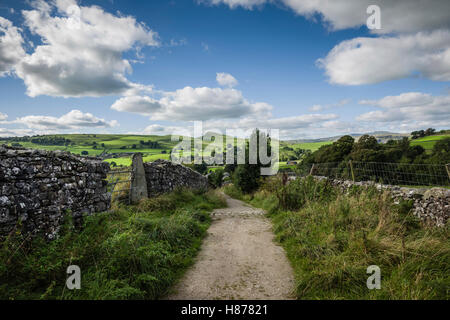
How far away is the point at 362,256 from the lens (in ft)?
13.2

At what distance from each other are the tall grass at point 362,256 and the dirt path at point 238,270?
310 millimetres

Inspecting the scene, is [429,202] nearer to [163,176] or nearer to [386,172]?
[386,172]

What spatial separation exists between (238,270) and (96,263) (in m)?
2.54

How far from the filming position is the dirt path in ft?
11.7

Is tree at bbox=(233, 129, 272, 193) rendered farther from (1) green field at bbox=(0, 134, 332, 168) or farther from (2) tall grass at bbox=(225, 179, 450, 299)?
(2) tall grass at bbox=(225, 179, 450, 299)

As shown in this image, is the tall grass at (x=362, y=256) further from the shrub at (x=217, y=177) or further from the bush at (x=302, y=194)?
Result: the shrub at (x=217, y=177)

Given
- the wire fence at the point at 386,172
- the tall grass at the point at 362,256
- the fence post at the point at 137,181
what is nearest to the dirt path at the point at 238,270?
the tall grass at the point at 362,256

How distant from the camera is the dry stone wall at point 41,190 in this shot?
3.40 m

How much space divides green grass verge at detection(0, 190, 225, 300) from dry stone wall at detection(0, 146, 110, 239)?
0.31 metres

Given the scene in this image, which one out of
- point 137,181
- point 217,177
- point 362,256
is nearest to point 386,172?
point 362,256

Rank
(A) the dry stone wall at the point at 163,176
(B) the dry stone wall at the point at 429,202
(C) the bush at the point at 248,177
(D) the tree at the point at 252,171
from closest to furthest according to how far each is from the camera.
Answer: (B) the dry stone wall at the point at 429,202 → (A) the dry stone wall at the point at 163,176 → (D) the tree at the point at 252,171 → (C) the bush at the point at 248,177

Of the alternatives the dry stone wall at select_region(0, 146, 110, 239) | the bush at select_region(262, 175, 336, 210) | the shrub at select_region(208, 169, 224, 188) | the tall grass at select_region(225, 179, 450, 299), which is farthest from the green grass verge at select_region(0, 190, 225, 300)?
the shrub at select_region(208, 169, 224, 188)
